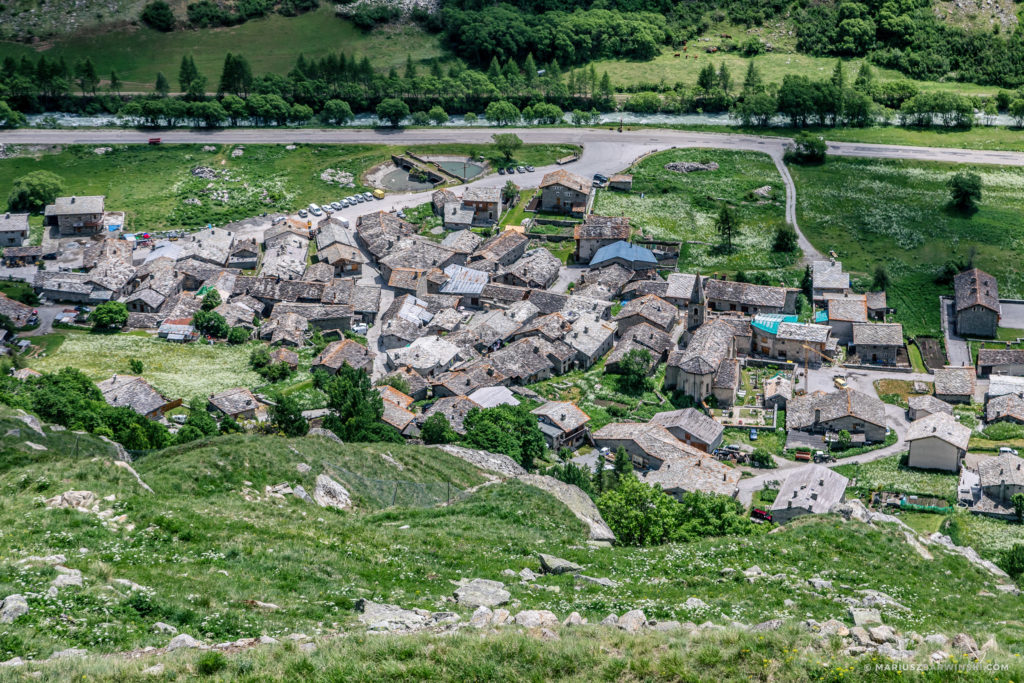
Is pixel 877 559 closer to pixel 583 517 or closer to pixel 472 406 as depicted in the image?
pixel 583 517

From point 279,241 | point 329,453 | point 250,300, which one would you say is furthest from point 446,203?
point 329,453

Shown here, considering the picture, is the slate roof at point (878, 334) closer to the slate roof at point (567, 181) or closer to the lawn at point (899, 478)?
the lawn at point (899, 478)

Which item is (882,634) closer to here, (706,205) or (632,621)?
(632,621)

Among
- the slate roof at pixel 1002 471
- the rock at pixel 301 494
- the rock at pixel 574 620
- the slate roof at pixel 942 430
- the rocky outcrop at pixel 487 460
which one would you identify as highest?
the rock at pixel 574 620

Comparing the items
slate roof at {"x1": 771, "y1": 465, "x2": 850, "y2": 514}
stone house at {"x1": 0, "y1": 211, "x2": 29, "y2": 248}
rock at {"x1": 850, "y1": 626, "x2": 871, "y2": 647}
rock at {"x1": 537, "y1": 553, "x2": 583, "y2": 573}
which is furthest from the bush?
rock at {"x1": 850, "y1": 626, "x2": 871, "y2": 647}

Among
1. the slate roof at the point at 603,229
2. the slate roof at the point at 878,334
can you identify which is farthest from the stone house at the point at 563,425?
the slate roof at the point at 603,229

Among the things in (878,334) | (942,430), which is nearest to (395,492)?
(942,430)

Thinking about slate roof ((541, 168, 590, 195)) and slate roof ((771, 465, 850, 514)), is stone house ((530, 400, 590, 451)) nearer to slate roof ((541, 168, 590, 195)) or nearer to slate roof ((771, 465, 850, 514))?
slate roof ((771, 465, 850, 514))
